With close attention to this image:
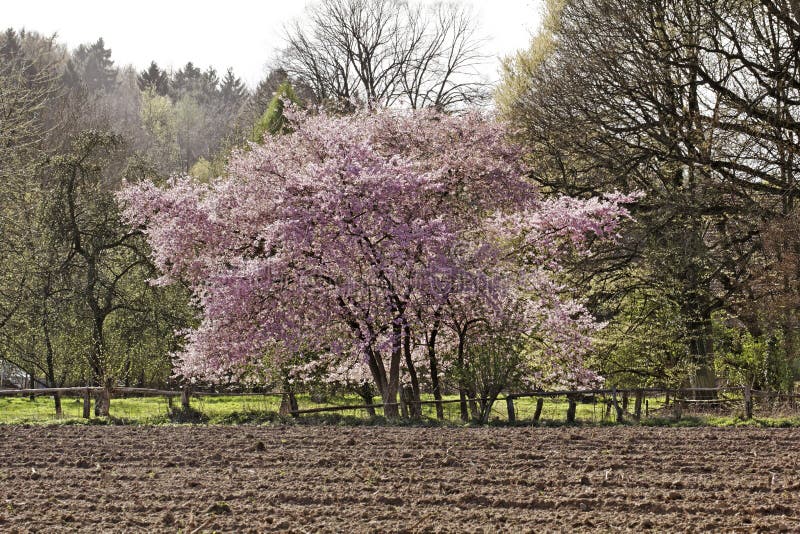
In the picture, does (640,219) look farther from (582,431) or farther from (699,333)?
(582,431)

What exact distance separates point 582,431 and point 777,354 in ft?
24.1

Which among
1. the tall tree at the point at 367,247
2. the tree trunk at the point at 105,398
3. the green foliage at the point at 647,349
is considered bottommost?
the tree trunk at the point at 105,398

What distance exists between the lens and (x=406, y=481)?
973 cm

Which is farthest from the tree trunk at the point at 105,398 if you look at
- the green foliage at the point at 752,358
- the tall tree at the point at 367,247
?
the green foliage at the point at 752,358

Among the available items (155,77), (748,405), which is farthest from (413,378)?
(155,77)

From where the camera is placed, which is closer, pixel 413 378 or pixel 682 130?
pixel 413 378

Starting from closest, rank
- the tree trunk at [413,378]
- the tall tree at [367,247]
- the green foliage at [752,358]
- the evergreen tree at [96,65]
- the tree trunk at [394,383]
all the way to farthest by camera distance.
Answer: the tall tree at [367,247], the tree trunk at [394,383], the tree trunk at [413,378], the green foliage at [752,358], the evergreen tree at [96,65]

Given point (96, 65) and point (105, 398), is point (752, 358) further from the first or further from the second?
point (96, 65)

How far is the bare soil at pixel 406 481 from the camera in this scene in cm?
792

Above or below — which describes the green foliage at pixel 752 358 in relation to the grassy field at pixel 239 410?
above

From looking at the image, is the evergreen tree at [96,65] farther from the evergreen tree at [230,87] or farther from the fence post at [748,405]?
the fence post at [748,405]

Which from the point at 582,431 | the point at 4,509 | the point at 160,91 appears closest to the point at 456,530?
the point at 4,509

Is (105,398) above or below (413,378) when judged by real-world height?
below

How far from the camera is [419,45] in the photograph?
124 feet
